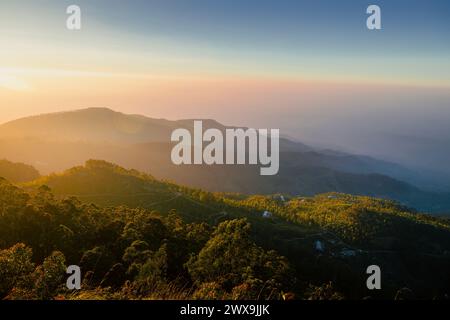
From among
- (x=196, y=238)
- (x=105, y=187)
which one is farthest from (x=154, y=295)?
(x=105, y=187)

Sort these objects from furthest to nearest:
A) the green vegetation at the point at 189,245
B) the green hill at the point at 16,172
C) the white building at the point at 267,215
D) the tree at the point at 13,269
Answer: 1. the white building at the point at 267,215
2. the green hill at the point at 16,172
3. the green vegetation at the point at 189,245
4. the tree at the point at 13,269

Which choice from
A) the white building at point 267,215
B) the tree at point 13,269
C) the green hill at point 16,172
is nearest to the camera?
the tree at point 13,269

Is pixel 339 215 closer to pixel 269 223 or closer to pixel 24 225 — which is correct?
pixel 269 223

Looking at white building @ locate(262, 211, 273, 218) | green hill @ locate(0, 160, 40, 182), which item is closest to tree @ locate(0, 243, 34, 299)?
green hill @ locate(0, 160, 40, 182)

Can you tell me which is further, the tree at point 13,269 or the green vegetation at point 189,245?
the green vegetation at point 189,245

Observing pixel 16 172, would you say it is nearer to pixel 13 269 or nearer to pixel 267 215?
pixel 267 215

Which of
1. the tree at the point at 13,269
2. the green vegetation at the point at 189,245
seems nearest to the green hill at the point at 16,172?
the green vegetation at the point at 189,245

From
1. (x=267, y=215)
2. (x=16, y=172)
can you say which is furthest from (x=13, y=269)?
(x=267, y=215)

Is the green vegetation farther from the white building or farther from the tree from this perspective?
the white building

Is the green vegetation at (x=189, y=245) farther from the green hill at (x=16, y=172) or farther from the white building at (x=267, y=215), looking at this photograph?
the green hill at (x=16, y=172)
